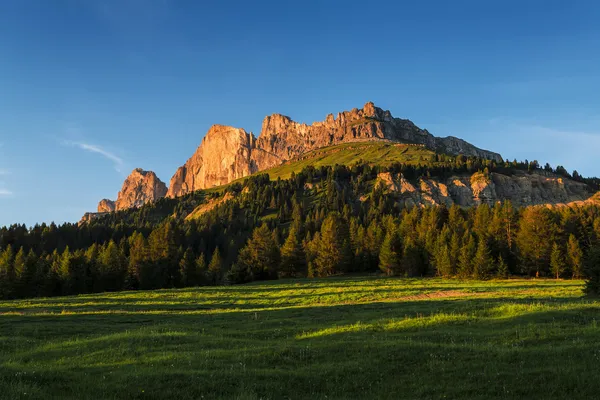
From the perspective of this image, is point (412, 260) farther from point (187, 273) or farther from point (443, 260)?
point (187, 273)

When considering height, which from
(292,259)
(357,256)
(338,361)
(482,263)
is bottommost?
(482,263)

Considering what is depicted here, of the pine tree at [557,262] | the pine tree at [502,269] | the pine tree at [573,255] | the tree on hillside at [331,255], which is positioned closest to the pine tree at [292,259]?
the tree on hillside at [331,255]

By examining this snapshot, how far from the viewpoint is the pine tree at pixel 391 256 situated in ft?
324

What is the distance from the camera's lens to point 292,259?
4449 inches

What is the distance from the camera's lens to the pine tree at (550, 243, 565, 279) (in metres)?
80.7

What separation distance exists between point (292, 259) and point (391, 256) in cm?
2970

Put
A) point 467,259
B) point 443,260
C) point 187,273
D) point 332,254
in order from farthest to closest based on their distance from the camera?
1. point 332,254
2. point 187,273
3. point 443,260
4. point 467,259

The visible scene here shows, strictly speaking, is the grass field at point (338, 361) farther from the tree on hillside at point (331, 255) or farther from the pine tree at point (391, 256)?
the tree on hillside at point (331, 255)

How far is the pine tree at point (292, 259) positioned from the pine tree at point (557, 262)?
63.8 meters

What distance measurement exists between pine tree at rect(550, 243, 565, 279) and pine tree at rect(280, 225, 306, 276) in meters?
63.8

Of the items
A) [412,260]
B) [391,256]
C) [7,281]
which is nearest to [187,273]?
[7,281]

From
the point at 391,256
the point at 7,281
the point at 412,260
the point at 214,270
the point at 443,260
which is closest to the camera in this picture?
the point at 7,281

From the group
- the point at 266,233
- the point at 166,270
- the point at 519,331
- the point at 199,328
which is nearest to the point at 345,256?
the point at 266,233

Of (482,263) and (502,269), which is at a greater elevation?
(482,263)
